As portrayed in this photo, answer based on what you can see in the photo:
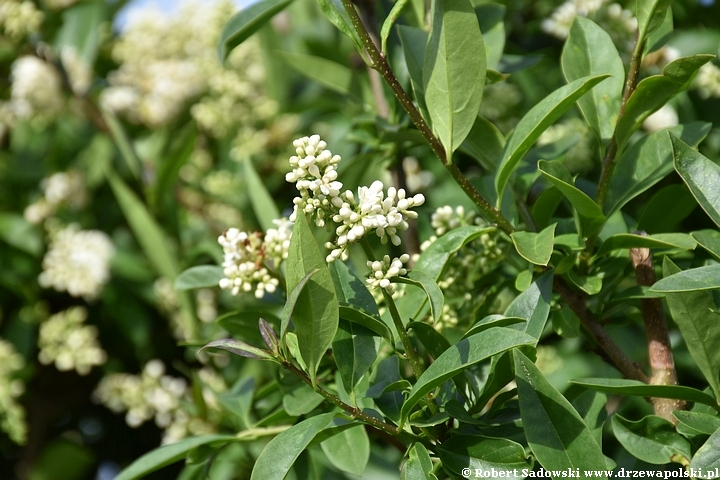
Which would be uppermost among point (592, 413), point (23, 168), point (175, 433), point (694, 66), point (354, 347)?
point (694, 66)

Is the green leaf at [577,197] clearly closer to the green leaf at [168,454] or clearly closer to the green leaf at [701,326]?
the green leaf at [701,326]

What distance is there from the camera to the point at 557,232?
103 cm

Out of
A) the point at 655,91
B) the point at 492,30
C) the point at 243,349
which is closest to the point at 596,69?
A: the point at 655,91

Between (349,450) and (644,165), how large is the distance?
0.52 metres

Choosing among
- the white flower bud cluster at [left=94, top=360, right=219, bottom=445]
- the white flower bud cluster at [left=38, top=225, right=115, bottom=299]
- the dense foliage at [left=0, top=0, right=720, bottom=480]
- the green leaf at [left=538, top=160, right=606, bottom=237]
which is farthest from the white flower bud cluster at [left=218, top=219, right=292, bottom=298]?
the white flower bud cluster at [left=38, top=225, right=115, bottom=299]

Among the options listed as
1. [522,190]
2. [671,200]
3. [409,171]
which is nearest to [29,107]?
[409,171]

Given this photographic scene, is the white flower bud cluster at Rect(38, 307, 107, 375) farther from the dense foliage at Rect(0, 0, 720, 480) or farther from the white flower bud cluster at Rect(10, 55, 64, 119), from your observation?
the white flower bud cluster at Rect(10, 55, 64, 119)

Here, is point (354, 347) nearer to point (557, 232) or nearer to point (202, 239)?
point (557, 232)

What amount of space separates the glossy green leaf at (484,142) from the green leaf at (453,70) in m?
0.13

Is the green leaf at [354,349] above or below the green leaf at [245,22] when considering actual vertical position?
below

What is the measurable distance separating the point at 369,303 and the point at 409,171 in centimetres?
110

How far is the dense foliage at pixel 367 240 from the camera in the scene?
0.79 meters

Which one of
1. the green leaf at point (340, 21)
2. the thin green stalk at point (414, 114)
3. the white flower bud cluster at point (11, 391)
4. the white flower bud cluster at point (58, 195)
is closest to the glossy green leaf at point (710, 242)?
the thin green stalk at point (414, 114)

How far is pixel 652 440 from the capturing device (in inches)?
33.5
